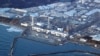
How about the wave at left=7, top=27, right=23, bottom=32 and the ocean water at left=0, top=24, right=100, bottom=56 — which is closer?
the ocean water at left=0, top=24, right=100, bottom=56

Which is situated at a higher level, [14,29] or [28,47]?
[14,29]

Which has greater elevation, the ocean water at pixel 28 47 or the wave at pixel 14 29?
the wave at pixel 14 29

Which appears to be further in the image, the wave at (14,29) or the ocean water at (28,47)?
the wave at (14,29)

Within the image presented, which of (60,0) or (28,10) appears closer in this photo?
(28,10)

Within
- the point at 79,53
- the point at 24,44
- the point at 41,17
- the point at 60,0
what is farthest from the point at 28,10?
the point at 79,53

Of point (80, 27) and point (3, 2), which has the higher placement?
point (3, 2)

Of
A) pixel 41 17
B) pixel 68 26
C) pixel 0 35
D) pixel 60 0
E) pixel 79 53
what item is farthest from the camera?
pixel 60 0

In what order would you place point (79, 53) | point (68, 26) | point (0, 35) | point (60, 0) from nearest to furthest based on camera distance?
point (79, 53)
point (0, 35)
point (68, 26)
point (60, 0)

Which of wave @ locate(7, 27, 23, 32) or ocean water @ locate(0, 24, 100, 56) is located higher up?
wave @ locate(7, 27, 23, 32)

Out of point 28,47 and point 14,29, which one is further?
point 14,29

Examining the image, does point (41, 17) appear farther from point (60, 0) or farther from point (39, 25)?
point (60, 0)
